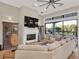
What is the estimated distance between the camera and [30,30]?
10.0 meters

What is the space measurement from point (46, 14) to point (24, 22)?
3355mm

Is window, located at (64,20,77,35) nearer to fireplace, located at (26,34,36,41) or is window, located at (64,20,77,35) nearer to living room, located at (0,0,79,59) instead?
living room, located at (0,0,79,59)

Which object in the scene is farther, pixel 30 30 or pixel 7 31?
pixel 30 30

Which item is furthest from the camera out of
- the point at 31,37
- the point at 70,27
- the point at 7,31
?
the point at 70,27

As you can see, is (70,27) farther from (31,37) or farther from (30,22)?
(30,22)

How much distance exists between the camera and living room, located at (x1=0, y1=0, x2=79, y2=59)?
362cm

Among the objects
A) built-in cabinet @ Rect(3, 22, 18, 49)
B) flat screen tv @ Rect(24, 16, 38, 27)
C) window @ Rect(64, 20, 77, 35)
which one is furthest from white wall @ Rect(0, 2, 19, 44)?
window @ Rect(64, 20, 77, 35)

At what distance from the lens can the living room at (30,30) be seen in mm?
3625

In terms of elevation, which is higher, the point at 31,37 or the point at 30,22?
the point at 30,22

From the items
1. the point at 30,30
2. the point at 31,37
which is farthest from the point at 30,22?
the point at 31,37

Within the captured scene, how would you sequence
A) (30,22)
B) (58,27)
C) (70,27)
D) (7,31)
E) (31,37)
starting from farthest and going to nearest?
1. (58,27)
2. (70,27)
3. (31,37)
4. (30,22)
5. (7,31)

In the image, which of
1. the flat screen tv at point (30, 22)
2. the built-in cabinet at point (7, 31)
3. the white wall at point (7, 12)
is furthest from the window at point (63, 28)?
the built-in cabinet at point (7, 31)

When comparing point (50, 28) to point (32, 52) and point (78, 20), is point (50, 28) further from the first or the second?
point (32, 52)

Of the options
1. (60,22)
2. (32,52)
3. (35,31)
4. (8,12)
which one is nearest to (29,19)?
(35,31)
